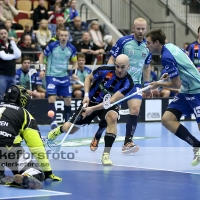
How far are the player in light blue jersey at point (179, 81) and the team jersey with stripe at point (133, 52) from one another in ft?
5.13

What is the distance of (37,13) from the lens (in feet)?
56.7

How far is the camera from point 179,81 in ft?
25.6

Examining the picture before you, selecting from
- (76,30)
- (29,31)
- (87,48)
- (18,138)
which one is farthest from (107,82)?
(76,30)

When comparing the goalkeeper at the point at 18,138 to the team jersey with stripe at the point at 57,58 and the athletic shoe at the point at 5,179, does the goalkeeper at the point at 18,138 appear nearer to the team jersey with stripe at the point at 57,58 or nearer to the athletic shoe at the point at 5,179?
the athletic shoe at the point at 5,179

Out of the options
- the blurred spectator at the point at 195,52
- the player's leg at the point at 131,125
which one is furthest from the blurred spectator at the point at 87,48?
the player's leg at the point at 131,125

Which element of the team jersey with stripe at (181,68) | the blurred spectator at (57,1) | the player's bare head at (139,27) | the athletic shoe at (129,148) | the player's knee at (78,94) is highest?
the blurred spectator at (57,1)

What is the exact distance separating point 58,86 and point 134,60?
367 cm

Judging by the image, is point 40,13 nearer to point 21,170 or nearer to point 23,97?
point 23,97

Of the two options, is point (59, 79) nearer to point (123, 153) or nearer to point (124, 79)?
point (123, 153)

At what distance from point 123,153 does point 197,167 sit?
1.55 metres

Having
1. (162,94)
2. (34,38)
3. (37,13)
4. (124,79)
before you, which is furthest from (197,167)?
(37,13)

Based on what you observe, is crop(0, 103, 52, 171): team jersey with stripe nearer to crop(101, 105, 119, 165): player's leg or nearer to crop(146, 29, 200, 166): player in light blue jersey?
crop(101, 105, 119, 165): player's leg

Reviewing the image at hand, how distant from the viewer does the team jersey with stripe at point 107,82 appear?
8320mm

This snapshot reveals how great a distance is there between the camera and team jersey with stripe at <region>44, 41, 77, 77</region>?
12.9m
